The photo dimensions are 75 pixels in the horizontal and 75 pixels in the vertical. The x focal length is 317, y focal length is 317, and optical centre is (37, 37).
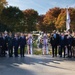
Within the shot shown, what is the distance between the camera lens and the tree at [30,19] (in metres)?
90.9

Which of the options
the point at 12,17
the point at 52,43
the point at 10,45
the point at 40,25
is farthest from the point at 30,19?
the point at 52,43

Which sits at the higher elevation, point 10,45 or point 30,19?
point 30,19

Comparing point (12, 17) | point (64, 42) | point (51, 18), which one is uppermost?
point (51, 18)

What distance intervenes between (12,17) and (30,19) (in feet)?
55.2

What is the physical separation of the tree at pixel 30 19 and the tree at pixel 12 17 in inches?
205

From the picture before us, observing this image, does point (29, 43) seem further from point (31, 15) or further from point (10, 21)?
point (31, 15)

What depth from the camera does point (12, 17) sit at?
268ft

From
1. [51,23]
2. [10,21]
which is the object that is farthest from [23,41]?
[51,23]

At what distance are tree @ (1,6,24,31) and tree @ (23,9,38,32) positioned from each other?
17.1ft

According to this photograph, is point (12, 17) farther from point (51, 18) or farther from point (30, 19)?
point (51, 18)

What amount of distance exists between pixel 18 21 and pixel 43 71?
223 ft

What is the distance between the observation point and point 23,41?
2141 centimetres

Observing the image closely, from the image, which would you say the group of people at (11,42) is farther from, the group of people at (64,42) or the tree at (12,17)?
the tree at (12,17)

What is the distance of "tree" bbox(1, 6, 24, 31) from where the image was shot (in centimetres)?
7819
